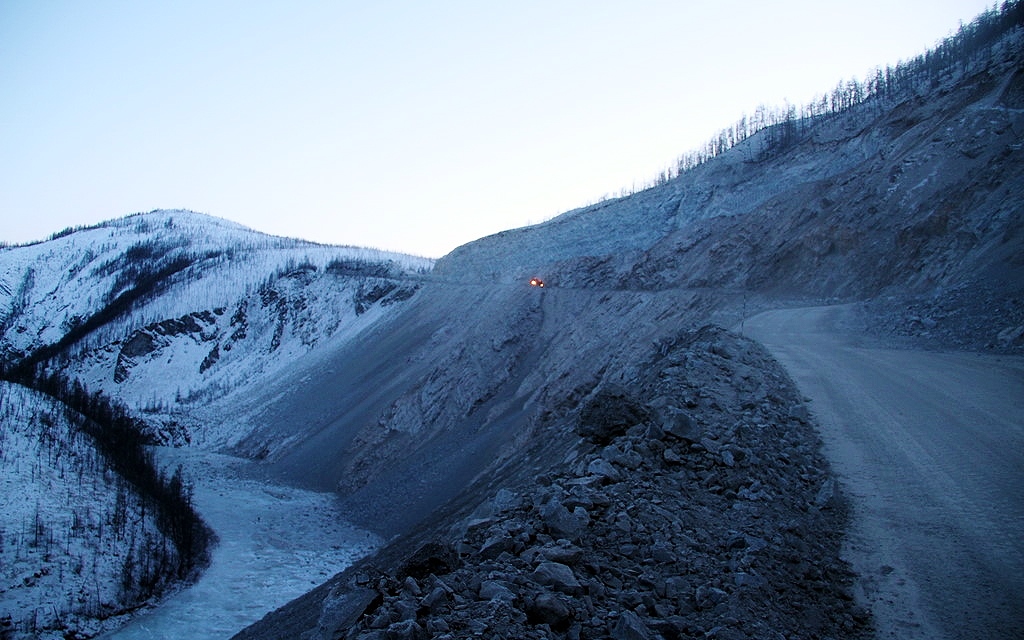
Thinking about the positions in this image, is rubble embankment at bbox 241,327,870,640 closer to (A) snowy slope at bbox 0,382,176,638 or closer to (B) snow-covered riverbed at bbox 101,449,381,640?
(B) snow-covered riverbed at bbox 101,449,381,640

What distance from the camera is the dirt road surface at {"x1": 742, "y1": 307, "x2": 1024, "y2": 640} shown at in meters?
5.21

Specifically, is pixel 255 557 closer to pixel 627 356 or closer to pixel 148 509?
pixel 148 509

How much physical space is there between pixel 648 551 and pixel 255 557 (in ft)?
76.7

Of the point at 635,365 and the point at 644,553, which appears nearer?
the point at 644,553

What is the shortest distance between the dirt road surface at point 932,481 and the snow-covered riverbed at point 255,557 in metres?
17.5

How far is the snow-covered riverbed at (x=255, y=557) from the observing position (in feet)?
66.2

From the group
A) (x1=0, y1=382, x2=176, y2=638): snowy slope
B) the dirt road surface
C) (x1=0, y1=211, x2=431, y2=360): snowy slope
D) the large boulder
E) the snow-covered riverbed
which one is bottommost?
the snow-covered riverbed

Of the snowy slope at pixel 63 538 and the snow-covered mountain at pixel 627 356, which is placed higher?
the snow-covered mountain at pixel 627 356

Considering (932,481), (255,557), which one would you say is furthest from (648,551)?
(255,557)

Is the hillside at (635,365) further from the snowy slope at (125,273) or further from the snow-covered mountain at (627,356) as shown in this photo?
the snowy slope at (125,273)

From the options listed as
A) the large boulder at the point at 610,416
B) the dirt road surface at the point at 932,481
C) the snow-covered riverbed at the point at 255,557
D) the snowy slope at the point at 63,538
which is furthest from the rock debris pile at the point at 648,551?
the snowy slope at the point at 63,538

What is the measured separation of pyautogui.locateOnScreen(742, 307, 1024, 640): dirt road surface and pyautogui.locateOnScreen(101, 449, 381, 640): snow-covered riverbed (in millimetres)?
17472

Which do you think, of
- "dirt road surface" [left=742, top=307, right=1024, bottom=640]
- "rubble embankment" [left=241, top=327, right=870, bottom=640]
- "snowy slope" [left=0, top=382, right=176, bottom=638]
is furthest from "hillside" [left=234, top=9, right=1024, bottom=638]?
"snowy slope" [left=0, top=382, right=176, bottom=638]

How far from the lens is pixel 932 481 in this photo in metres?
7.72
